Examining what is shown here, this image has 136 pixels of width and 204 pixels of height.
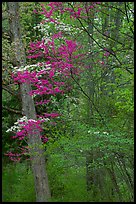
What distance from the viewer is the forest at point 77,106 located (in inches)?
248

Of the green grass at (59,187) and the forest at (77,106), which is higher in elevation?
the forest at (77,106)

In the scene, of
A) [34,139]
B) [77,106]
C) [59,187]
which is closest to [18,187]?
[59,187]

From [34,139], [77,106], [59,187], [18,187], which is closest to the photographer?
[34,139]

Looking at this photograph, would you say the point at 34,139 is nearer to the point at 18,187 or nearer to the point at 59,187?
the point at 59,187

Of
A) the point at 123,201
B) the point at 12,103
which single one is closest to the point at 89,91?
the point at 123,201

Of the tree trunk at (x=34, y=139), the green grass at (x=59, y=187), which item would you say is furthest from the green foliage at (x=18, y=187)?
the tree trunk at (x=34, y=139)

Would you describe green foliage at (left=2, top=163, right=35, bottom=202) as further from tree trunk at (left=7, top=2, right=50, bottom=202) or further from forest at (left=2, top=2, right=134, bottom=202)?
tree trunk at (left=7, top=2, right=50, bottom=202)

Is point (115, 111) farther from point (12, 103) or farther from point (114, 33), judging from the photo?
point (12, 103)

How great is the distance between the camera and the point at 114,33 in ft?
26.7

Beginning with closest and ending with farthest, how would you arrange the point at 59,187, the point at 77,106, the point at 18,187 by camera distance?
the point at 59,187
the point at 77,106
the point at 18,187

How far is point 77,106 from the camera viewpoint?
31.5 feet

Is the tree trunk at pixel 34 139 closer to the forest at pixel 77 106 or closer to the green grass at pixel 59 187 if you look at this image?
the forest at pixel 77 106

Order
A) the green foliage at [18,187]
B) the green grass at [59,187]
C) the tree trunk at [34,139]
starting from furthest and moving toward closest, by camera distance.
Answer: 1. the green foliage at [18,187]
2. the tree trunk at [34,139]
3. the green grass at [59,187]

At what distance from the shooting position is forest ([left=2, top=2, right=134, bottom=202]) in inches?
248
